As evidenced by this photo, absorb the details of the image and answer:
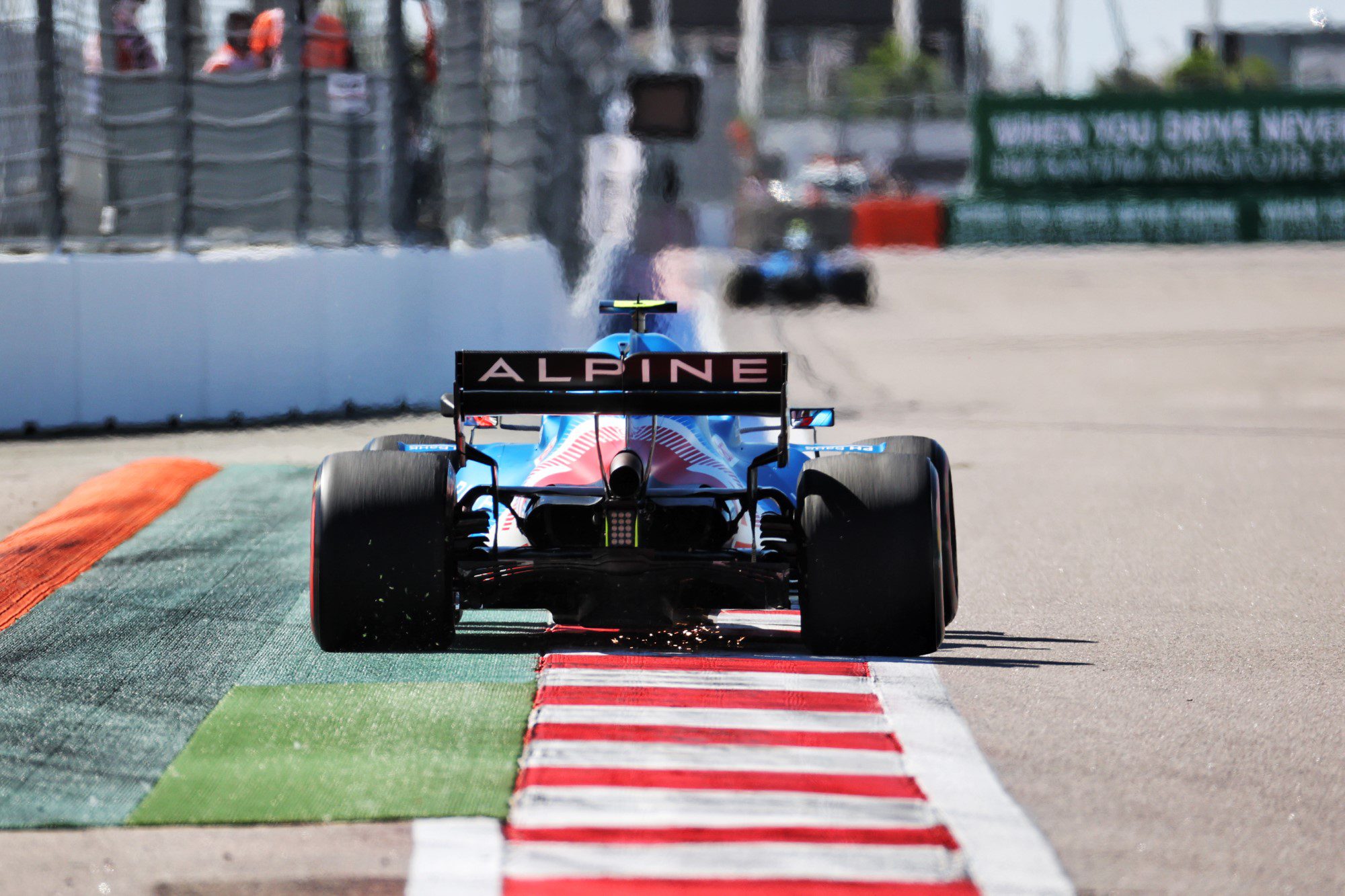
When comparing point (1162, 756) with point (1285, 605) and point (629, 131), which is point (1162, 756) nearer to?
point (1285, 605)

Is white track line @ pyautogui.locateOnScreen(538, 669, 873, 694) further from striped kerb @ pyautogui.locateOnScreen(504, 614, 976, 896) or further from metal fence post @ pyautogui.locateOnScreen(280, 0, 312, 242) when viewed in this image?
metal fence post @ pyautogui.locateOnScreen(280, 0, 312, 242)

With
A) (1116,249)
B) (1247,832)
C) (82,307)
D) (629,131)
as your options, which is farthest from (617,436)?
(1116,249)

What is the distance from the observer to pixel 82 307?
11828mm

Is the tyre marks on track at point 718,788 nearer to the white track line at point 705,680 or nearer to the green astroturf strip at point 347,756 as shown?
the white track line at point 705,680

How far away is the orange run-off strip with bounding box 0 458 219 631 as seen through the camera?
23.6 ft

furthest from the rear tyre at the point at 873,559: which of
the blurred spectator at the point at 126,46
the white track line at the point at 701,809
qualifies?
the blurred spectator at the point at 126,46

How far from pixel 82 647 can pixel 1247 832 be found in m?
3.64

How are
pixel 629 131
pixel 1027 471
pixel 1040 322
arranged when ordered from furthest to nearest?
pixel 1040 322, pixel 629 131, pixel 1027 471

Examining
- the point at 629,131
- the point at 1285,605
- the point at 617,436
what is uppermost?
the point at 629,131

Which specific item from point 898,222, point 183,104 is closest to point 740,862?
point 183,104

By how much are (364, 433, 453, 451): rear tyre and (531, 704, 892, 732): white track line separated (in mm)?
1764

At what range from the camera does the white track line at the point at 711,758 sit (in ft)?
15.3

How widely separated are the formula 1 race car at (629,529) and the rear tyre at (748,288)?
1701 cm

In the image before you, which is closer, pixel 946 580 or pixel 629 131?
pixel 946 580
